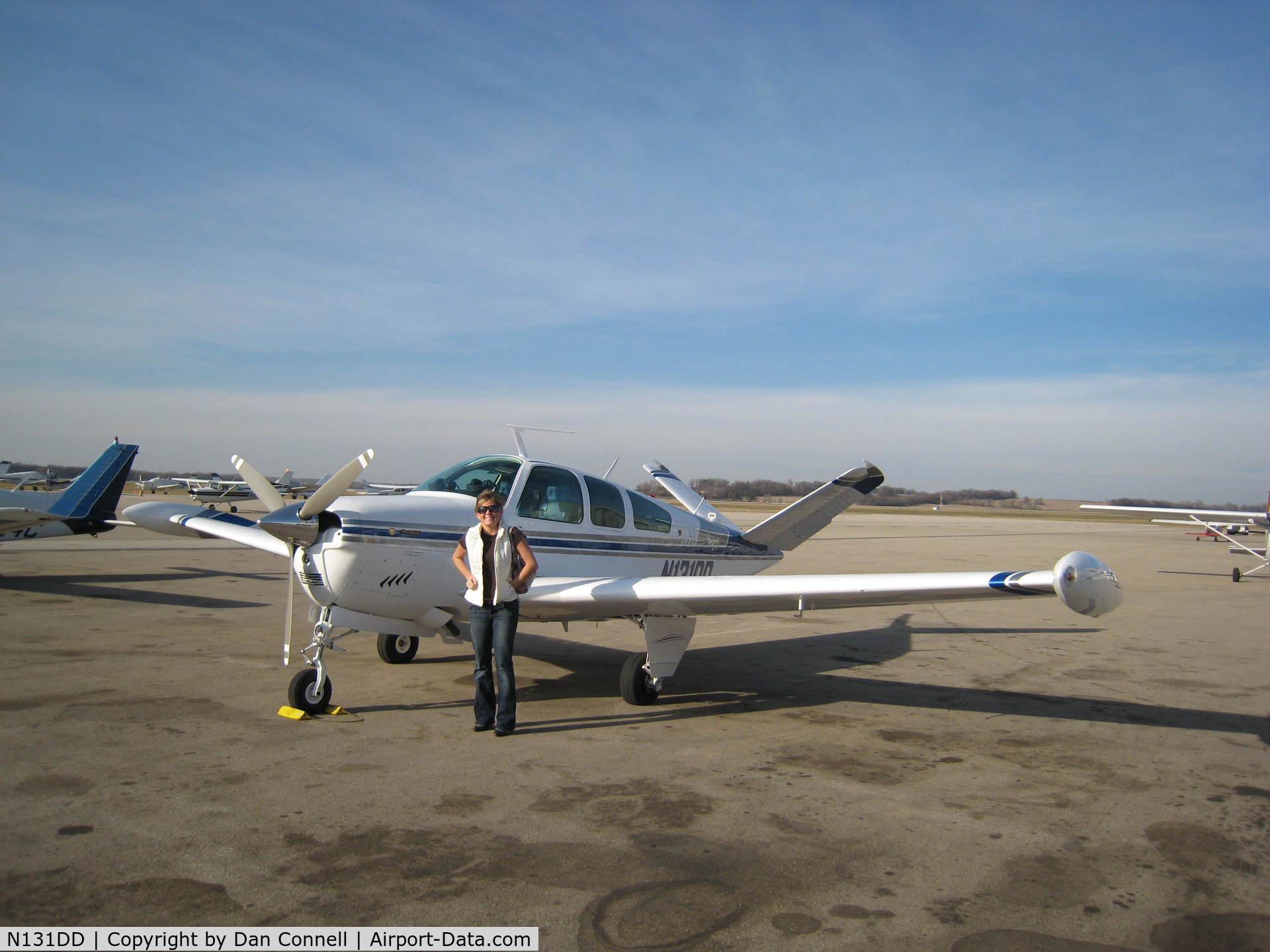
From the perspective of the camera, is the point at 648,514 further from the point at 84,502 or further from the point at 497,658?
the point at 84,502

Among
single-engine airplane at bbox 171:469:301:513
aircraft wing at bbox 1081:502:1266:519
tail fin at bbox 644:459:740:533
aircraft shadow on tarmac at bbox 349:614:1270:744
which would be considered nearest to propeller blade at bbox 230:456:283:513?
aircraft shadow on tarmac at bbox 349:614:1270:744

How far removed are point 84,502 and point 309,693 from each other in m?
13.3

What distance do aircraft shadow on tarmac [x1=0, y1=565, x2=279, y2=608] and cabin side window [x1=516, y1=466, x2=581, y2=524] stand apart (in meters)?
7.13

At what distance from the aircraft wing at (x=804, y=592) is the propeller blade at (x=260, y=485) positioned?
7.54 feet

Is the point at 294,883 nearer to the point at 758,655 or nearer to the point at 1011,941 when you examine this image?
the point at 1011,941

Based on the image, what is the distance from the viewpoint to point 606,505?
8523 millimetres

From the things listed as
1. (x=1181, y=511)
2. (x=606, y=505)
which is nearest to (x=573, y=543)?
(x=606, y=505)

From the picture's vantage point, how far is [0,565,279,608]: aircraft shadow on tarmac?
12.7 metres

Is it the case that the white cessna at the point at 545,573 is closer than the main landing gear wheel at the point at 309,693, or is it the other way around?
the white cessna at the point at 545,573

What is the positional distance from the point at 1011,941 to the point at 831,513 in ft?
22.9

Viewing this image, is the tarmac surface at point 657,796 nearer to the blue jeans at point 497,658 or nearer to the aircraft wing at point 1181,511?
the blue jeans at point 497,658

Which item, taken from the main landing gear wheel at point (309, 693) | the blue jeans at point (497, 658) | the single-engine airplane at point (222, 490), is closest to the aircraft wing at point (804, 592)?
the blue jeans at point (497, 658)

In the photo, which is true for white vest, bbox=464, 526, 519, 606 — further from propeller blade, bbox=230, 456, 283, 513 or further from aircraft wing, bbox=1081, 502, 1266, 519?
aircraft wing, bbox=1081, 502, 1266, 519

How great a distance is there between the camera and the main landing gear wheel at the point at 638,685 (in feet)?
24.5
